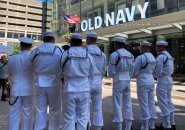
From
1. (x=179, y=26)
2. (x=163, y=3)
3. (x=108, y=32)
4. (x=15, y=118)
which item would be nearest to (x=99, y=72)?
(x=15, y=118)

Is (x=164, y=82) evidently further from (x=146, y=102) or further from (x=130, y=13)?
(x=130, y=13)

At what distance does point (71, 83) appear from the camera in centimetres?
584

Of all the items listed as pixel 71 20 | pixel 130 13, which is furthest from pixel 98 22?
pixel 130 13

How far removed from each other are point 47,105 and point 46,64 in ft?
2.68

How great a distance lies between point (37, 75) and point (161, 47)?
135 inches

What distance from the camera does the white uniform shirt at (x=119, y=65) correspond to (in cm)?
726

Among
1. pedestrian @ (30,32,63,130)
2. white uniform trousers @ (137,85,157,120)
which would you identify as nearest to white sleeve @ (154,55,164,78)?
white uniform trousers @ (137,85,157,120)

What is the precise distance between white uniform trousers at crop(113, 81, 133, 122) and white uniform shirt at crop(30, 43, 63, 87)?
1.63 meters

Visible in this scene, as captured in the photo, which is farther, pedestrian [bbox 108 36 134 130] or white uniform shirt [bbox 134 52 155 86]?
white uniform shirt [bbox 134 52 155 86]

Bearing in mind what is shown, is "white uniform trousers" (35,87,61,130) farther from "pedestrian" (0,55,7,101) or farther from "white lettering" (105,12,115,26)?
"white lettering" (105,12,115,26)

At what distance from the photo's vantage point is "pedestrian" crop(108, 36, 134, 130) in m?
7.22

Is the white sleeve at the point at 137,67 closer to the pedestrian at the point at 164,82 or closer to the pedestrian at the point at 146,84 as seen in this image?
the pedestrian at the point at 146,84

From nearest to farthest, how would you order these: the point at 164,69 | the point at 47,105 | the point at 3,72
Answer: the point at 47,105
the point at 164,69
the point at 3,72

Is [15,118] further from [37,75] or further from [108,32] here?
[108,32]
